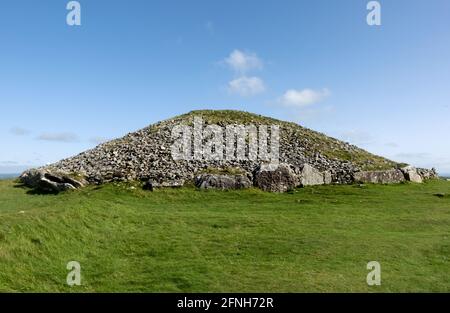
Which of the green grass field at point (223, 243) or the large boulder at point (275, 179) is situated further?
the large boulder at point (275, 179)

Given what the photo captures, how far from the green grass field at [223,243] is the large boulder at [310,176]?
350 cm

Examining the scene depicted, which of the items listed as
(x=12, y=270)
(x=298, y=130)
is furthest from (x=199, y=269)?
(x=298, y=130)

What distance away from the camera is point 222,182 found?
32.1 metres

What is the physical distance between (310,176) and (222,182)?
731cm

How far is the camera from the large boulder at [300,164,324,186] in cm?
3366

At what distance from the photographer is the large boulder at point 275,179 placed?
3253 cm

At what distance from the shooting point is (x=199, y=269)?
16.9 metres

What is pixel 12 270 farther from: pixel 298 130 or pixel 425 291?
pixel 298 130
